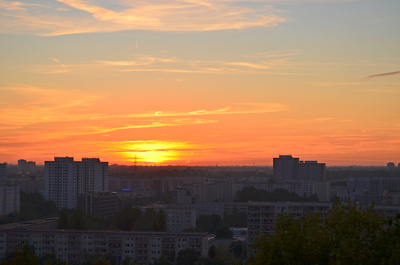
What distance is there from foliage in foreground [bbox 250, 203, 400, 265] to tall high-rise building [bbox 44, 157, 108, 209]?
150 feet

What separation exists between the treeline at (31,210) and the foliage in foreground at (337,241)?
109ft

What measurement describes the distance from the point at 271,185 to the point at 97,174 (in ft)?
63.4

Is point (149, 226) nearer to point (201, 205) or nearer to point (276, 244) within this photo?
point (201, 205)

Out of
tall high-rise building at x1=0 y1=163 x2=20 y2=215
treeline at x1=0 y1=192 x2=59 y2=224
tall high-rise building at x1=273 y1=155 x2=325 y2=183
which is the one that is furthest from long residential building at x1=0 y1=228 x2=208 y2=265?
tall high-rise building at x1=273 y1=155 x2=325 y2=183

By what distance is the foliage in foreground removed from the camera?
816 centimetres

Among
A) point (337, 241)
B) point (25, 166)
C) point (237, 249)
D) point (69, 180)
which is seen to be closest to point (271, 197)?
point (69, 180)

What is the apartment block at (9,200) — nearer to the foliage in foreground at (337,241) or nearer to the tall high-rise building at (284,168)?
the foliage in foreground at (337,241)

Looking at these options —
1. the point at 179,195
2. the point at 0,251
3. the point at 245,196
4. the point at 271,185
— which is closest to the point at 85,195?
the point at 179,195

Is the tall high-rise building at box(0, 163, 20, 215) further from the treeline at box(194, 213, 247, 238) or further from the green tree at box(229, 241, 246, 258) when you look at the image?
the green tree at box(229, 241, 246, 258)

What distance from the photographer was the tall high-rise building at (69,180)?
5494 centimetres

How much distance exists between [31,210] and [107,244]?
19.6m

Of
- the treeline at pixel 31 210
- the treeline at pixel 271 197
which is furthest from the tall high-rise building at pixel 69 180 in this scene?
the treeline at pixel 271 197

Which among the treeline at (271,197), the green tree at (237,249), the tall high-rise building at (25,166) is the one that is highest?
the tall high-rise building at (25,166)

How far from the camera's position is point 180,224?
Result: 4122 centimetres
